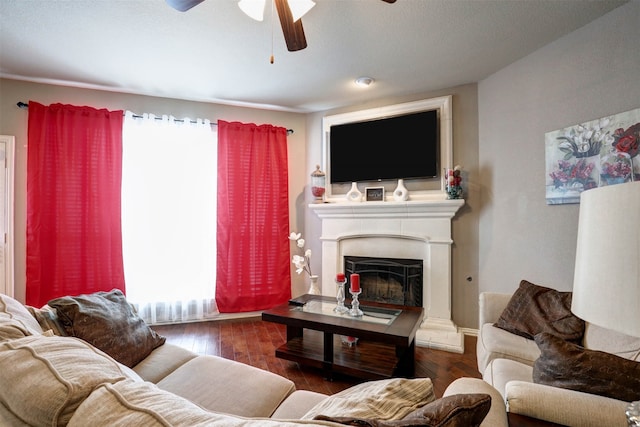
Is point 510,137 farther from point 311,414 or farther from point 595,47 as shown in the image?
point 311,414

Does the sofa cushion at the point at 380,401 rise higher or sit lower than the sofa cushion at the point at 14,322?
lower

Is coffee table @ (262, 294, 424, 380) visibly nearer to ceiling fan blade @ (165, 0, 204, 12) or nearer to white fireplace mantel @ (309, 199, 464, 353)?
white fireplace mantel @ (309, 199, 464, 353)

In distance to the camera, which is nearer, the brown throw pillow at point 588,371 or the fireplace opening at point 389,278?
the brown throw pillow at point 588,371

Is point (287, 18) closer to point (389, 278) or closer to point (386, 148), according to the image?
point (386, 148)

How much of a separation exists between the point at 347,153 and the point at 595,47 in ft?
7.72

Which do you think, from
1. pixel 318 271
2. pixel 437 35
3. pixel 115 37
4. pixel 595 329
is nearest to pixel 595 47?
pixel 437 35

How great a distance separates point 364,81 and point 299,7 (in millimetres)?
1576

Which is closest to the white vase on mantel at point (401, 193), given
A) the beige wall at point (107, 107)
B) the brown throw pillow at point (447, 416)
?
the beige wall at point (107, 107)

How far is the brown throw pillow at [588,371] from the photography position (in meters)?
1.05

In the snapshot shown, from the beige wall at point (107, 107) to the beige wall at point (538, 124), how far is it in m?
2.23

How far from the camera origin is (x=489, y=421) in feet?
3.06

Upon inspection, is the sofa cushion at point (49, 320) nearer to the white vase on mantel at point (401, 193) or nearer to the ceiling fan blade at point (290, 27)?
the ceiling fan blade at point (290, 27)

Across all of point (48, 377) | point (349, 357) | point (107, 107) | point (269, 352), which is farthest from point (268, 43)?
point (269, 352)

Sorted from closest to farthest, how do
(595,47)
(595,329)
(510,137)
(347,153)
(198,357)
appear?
1. (198,357)
2. (595,329)
3. (595,47)
4. (510,137)
5. (347,153)
